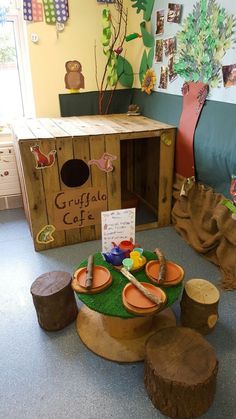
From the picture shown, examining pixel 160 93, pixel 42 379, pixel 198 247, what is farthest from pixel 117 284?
pixel 160 93

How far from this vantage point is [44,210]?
2.12m

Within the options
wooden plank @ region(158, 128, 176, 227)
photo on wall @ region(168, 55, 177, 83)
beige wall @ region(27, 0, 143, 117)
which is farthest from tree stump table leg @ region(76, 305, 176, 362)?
beige wall @ region(27, 0, 143, 117)

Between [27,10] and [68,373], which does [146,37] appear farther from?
[68,373]

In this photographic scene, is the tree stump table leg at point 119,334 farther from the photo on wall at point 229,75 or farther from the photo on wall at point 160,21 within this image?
the photo on wall at point 160,21

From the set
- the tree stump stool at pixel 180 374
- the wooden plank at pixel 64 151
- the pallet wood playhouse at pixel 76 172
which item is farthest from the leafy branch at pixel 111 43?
the tree stump stool at pixel 180 374

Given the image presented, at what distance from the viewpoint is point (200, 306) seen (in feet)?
4.62

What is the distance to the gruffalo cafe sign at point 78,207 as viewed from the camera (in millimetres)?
2143

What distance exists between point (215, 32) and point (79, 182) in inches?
53.9

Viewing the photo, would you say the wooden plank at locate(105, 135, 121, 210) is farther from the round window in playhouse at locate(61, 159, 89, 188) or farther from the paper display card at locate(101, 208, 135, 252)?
the paper display card at locate(101, 208, 135, 252)

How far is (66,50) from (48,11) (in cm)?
32

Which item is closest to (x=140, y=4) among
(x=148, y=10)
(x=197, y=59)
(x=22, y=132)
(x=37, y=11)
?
(x=148, y=10)

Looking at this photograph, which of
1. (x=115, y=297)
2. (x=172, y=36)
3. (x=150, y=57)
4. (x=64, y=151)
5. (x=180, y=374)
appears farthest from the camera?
(x=150, y=57)

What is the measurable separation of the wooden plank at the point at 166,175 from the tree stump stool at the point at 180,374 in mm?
1405

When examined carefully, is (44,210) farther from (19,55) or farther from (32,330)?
(19,55)
